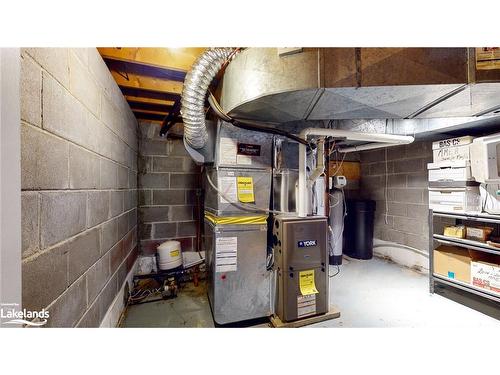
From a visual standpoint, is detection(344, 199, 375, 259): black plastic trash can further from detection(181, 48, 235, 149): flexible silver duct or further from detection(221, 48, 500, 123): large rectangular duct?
detection(181, 48, 235, 149): flexible silver duct

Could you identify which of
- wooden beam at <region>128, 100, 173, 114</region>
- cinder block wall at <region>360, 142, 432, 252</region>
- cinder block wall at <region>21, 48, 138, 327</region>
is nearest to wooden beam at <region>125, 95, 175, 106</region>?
wooden beam at <region>128, 100, 173, 114</region>

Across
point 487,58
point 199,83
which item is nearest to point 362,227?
point 487,58

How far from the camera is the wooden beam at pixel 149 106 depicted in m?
2.34

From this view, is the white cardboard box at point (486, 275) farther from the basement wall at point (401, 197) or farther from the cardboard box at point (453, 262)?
the basement wall at point (401, 197)

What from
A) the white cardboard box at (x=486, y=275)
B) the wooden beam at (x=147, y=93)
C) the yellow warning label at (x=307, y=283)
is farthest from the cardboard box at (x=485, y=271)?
the wooden beam at (x=147, y=93)

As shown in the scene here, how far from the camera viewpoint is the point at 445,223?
8.71ft

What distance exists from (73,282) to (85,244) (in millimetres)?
208

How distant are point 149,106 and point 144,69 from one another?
0.76 meters

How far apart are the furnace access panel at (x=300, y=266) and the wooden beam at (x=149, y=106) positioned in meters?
1.82

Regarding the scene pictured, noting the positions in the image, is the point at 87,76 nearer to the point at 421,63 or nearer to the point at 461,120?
the point at 421,63

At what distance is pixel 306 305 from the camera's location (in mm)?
1802

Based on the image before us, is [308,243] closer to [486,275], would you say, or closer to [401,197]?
[486,275]

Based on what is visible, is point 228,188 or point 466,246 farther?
point 466,246
